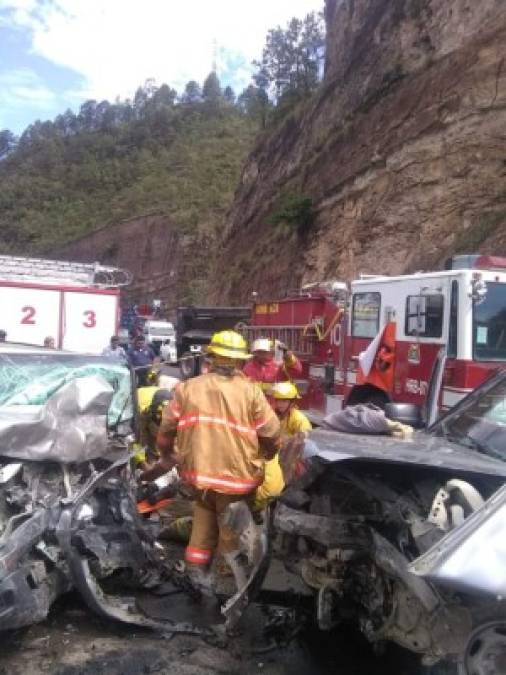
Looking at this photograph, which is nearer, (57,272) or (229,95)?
(57,272)

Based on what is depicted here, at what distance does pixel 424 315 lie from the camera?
8750 millimetres

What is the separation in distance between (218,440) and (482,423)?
1.47 m

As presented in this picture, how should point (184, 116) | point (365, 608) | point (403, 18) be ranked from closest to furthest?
point (365, 608) → point (403, 18) → point (184, 116)

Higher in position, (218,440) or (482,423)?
(482,423)

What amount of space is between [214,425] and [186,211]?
6155 centimetres

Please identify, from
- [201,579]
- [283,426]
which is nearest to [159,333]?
[283,426]

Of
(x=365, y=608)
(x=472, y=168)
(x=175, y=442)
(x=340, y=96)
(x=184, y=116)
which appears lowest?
(x=365, y=608)

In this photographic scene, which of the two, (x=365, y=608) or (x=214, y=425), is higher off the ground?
(x=214, y=425)

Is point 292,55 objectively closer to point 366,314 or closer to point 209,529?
point 366,314

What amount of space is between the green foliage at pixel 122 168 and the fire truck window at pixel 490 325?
175 ft

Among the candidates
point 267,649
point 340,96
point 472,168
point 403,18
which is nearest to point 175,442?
point 267,649

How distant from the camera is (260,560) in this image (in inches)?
163

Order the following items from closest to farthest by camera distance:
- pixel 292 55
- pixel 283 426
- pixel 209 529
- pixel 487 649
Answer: pixel 487 649, pixel 209 529, pixel 283 426, pixel 292 55

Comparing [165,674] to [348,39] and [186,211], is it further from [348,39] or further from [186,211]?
[186,211]
